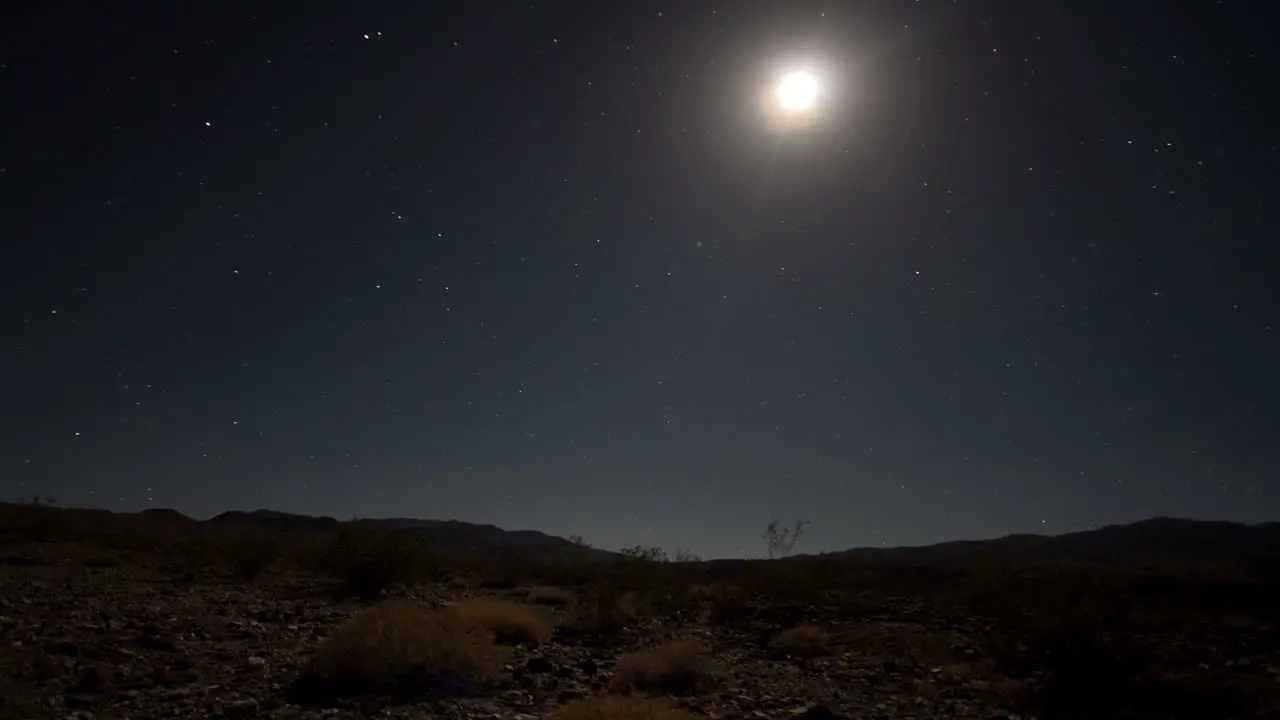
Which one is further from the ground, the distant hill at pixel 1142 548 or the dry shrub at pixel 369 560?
the distant hill at pixel 1142 548

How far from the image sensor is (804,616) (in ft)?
60.6

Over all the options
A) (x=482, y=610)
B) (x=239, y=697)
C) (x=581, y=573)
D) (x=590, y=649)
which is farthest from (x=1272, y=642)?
(x=581, y=573)

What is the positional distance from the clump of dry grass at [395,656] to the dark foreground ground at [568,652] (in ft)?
0.09

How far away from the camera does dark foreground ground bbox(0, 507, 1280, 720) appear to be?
7734 millimetres

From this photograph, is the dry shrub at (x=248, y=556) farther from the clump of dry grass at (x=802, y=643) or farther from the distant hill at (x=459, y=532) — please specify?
the distant hill at (x=459, y=532)

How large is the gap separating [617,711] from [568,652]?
5.04m

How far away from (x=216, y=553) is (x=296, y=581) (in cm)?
778

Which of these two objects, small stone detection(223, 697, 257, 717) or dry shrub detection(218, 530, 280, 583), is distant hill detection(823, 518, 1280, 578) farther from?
small stone detection(223, 697, 257, 717)

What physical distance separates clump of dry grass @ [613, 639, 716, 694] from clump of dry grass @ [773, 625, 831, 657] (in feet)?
11.0

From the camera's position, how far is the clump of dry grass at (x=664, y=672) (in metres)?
9.56

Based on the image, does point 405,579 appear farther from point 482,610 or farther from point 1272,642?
point 1272,642

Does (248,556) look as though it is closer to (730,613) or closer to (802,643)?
(730,613)

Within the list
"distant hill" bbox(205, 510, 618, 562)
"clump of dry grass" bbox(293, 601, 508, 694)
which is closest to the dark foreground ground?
"clump of dry grass" bbox(293, 601, 508, 694)

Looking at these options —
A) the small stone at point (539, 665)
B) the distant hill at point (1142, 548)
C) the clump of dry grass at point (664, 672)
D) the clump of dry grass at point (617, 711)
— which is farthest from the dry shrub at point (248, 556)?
the distant hill at point (1142, 548)
